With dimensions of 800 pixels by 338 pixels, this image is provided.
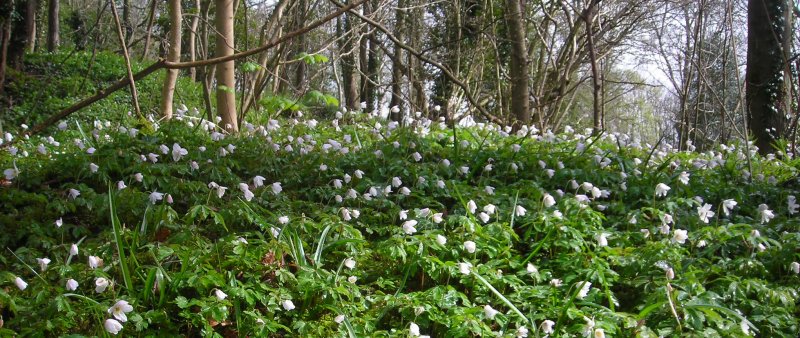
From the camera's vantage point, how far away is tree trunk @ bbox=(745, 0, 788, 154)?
7.46 meters

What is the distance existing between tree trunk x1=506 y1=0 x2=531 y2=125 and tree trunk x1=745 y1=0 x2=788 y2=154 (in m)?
2.58

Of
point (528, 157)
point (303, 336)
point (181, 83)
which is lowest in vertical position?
point (303, 336)

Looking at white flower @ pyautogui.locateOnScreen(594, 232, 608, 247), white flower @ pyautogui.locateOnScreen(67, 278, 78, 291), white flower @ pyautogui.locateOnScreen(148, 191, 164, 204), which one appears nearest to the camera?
white flower @ pyautogui.locateOnScreen(67, 278, 78, 291)

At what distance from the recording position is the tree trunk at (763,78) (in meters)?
7.46

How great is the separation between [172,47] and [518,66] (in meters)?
4.21

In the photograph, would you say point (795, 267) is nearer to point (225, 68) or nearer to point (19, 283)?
point (19, 283)

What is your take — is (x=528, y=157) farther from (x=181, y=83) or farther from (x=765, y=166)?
(x=181, y=83)

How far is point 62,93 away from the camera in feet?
42.2

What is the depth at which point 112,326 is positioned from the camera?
2432mm

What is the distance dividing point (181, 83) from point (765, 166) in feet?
40.9

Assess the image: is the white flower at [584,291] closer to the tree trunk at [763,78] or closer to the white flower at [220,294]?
the white flower at [220,294]

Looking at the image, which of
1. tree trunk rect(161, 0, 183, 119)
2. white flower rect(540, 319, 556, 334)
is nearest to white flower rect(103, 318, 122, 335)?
white flower rect(540, 319, 556, 334)

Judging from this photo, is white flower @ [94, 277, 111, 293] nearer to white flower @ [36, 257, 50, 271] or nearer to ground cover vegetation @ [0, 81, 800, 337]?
ground cover vegetation @ [0, 81, 800, 337]

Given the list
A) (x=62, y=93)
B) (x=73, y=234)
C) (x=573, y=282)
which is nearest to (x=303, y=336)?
(x=573, y=282)
